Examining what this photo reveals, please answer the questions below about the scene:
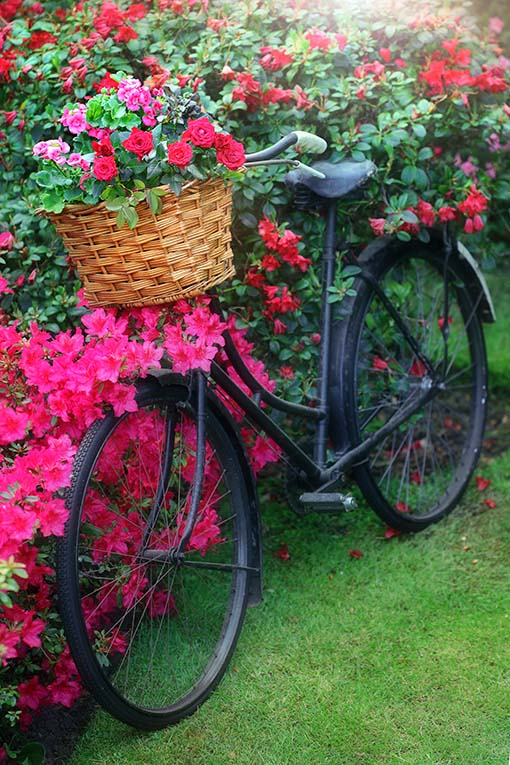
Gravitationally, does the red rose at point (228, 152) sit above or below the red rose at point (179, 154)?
below

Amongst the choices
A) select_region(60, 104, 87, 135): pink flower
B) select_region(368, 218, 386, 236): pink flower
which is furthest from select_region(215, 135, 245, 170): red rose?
select_region(368, 218, 386, 236): pink flower

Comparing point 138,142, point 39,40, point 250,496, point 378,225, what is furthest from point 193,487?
point 39,40

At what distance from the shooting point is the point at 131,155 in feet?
7.38

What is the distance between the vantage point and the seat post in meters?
3.07

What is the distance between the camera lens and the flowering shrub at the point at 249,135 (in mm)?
2490

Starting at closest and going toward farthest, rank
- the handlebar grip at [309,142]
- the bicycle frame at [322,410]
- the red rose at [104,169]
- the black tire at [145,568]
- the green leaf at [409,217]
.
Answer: the red rose at [104,169] → the black tire at [145,568] → the handlebar grip at [309,142] → the bicycle frame at [322,410] → the green leaf at [409,217]

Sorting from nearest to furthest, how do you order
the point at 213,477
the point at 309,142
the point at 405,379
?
the point at 309,142, the point at 213,477, the point at 405,379

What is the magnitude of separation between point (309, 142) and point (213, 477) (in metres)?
1.04

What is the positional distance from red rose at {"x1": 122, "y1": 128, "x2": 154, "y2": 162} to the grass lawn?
1495 millimetres

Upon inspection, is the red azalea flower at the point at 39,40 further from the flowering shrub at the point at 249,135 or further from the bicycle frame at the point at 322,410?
the bicycle frame at the point at 322,410

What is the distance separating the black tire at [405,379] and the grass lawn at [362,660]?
176mm

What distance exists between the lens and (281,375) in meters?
3.21

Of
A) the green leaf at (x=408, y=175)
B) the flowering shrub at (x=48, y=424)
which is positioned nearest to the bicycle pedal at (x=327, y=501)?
the flowering shrub at (x=48, y=424)

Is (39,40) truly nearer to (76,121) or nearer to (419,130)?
(76,121)
